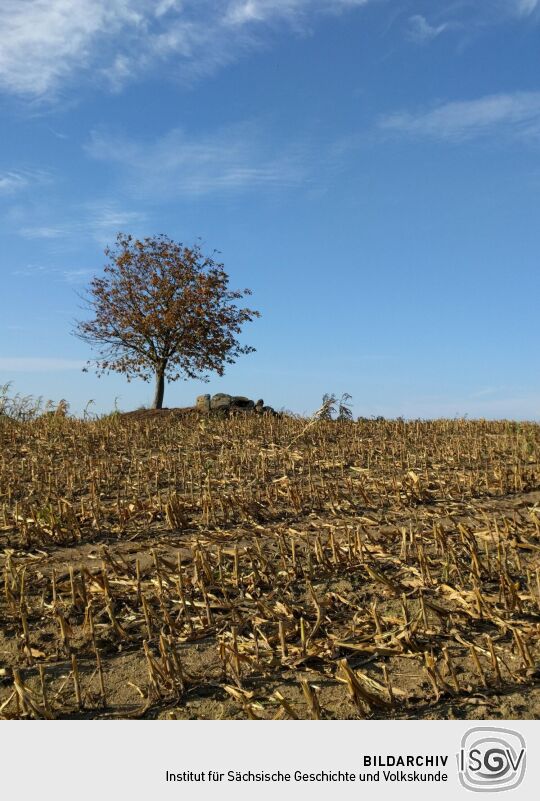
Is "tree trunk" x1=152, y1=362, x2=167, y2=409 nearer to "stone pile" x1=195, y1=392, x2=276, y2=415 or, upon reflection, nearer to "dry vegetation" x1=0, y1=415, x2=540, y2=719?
"stone pile" x1=195, y1=392, x2=276, y2=415

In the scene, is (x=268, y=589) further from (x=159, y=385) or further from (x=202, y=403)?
(x=159, y=385)

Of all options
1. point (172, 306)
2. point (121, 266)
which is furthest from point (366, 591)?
point (121, 266)

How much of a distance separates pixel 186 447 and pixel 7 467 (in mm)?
3213

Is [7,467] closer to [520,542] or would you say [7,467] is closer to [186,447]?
[186,447]
